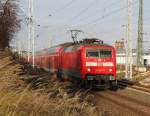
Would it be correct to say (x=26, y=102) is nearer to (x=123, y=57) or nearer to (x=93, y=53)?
(x=93, y=53)

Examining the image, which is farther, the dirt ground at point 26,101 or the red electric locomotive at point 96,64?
the red electric locomotive at point 96,64

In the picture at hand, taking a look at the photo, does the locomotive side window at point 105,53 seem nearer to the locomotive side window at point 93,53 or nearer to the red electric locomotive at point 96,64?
the red electric locomotive at point 96,64

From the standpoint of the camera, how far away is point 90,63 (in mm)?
27188

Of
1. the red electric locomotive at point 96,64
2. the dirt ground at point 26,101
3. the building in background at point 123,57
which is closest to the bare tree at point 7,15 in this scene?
the red electric locomotive at point 96,64

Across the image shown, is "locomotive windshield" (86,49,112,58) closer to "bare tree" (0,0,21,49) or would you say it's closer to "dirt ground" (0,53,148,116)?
"bare tree" (0,0,21,49)

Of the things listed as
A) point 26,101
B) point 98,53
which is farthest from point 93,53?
point 26,101

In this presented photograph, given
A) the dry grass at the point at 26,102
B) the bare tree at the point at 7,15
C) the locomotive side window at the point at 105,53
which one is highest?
the bare tree at the point at 7,15

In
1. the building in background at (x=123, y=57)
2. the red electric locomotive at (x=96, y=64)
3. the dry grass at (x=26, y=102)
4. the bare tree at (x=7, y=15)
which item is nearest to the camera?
the dry grass at (x=26, y=102)

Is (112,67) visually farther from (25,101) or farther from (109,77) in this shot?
(25,101)

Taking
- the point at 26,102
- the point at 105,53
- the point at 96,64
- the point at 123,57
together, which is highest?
the point at 123,57

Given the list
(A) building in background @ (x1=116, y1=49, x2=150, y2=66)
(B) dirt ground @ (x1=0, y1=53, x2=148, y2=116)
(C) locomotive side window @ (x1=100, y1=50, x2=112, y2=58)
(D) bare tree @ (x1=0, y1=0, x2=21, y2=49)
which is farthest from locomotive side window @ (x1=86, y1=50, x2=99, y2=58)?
(A) building in background @ (x1=116, y1=49, x2=150, y2=66)

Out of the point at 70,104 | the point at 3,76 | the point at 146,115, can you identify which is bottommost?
the point at 146,115

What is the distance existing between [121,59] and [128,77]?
250 ft

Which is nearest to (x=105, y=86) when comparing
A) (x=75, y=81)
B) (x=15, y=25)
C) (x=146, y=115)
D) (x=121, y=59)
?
(x=75, y=81)
